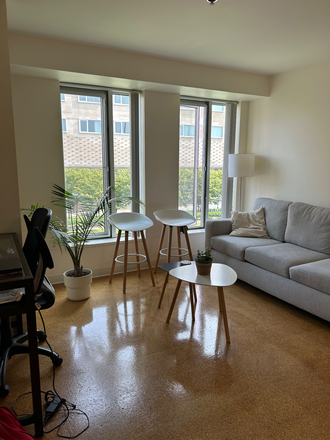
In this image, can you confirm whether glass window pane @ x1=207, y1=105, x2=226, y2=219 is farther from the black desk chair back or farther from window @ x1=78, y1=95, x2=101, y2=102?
the black desk chair back

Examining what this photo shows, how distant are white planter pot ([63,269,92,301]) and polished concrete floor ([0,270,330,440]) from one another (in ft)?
0.32

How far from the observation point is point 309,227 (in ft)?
11.8

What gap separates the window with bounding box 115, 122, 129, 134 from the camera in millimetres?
4160

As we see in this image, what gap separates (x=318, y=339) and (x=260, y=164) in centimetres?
277

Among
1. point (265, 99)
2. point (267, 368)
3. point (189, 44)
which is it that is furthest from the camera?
point (265, 99)

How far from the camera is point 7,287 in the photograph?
1555 mm

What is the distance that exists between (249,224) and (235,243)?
544 millimetres

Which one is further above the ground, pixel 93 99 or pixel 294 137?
pixel 93 99

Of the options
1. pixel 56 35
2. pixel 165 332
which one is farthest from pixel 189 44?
pixel 165 332

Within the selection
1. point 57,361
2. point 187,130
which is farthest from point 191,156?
point 57,361

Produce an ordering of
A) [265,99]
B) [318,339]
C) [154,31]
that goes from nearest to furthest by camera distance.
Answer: [318,339] < [154,31] < [265,99]

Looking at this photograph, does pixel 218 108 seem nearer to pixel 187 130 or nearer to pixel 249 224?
pixel 187 130

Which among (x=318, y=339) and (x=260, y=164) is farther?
(x=260, y=164)

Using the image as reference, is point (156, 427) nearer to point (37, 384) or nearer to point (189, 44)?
point (37, 384)
